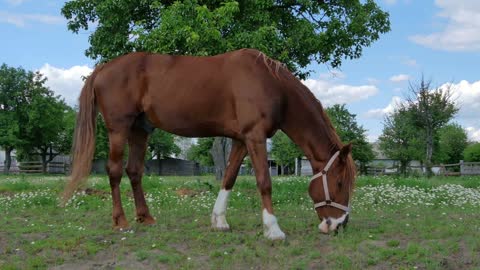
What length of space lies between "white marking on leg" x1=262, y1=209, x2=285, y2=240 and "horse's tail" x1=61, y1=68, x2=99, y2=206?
2540 millimetres

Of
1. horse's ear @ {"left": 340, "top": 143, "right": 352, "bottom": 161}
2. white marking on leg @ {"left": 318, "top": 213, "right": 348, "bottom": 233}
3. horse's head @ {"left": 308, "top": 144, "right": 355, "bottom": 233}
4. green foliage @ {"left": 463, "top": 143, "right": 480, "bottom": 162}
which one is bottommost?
white marking on leg @ {"left": 318, "top": 213, "right": 348, "bottom": 233}

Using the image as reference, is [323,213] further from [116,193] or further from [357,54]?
[357,54]

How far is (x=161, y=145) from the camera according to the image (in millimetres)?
57906

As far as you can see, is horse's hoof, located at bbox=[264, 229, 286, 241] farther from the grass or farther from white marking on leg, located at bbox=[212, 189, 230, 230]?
white marking on leg, located at bbox=[212, 189, 230, 230]

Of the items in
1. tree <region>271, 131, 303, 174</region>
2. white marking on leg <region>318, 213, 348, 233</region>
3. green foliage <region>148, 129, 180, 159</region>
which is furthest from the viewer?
tree <region>271, 131, 303, 174</region>

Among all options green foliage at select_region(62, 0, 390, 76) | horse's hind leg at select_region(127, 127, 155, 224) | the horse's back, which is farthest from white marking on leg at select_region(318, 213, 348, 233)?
green foliage at select_region(62, 0, 390, 76)

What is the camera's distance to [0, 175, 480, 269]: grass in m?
4.98

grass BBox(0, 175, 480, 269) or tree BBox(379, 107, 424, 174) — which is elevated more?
tree BBox(379, 107, 424, 174)

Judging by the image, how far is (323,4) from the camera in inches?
695

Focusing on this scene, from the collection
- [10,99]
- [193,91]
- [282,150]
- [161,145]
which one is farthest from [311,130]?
[282,150]

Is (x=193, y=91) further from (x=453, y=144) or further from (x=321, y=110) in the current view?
(x=453, y=144)

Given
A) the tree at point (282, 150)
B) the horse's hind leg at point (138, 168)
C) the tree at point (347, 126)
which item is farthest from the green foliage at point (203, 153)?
the horse's hind leg at point (138, 168)

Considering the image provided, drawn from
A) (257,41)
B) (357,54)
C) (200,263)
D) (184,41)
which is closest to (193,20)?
(184,41)

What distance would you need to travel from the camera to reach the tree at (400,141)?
144ft
